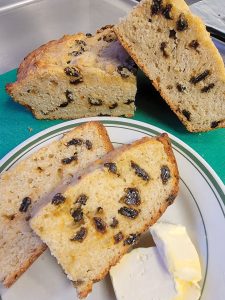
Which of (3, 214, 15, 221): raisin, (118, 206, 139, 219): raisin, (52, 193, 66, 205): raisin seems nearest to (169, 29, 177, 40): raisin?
(118, 206, 139, 219): raisin

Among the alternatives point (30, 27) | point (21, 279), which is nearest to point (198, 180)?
point (21, 279)

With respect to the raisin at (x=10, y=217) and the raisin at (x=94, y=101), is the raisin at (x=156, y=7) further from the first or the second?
the raisin at (x=10, y=217)

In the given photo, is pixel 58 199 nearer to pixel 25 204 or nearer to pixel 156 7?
pixel 25 204

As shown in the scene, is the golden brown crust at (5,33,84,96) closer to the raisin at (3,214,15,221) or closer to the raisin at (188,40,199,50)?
the raisin at (188,40,199,50)

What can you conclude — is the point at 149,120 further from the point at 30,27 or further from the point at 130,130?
the point at 30,27

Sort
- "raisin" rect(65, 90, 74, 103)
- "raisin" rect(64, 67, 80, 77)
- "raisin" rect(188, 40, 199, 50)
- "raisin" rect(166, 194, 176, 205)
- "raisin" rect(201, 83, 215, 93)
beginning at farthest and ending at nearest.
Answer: "raisin" rect(65, 90, 74, 103) < "raisin" rect(64, 67, 80, 77) < "raisin" rect(201, 83, 215, 93) < "raisin" rect(188, 40, 199, 50) < "raisin" rect(166, 194, 176, 205)

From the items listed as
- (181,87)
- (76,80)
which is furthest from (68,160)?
(181,87)
